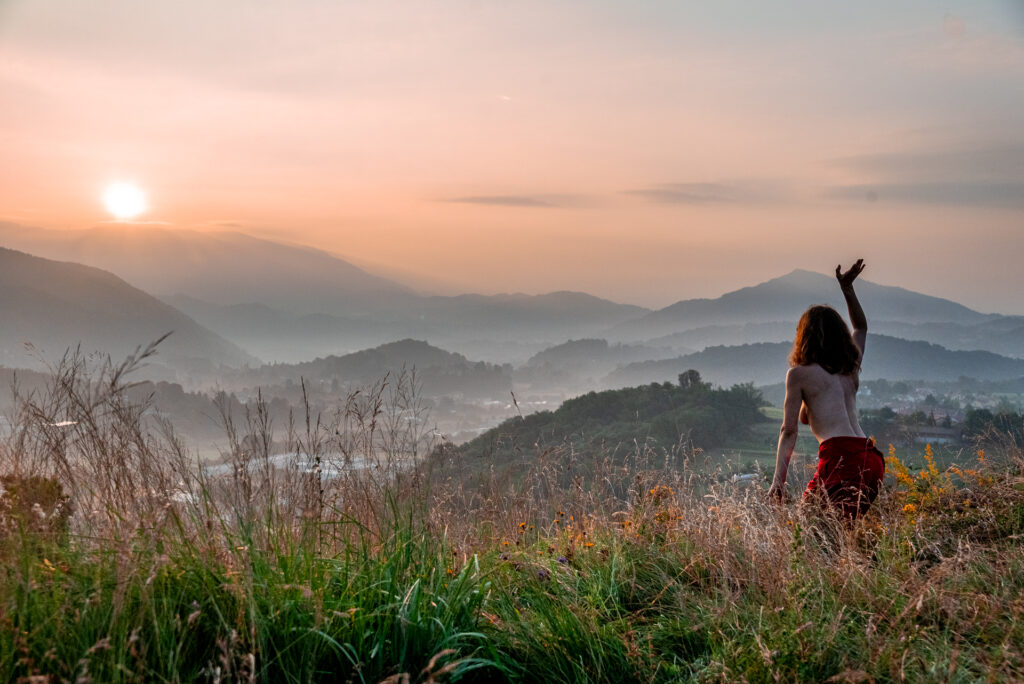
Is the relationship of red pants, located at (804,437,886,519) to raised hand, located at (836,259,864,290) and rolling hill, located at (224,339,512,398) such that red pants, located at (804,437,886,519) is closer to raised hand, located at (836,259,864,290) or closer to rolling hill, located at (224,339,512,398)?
raised hand, located at (836,259,864,290)

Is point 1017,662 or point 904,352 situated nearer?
point 1017,662

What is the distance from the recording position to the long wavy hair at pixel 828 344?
4707mm

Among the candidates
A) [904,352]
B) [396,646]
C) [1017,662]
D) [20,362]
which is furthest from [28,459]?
[904,352]

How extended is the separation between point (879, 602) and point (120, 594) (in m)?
2.94

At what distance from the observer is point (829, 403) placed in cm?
468

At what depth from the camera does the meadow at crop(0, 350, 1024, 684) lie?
2150 millimetres

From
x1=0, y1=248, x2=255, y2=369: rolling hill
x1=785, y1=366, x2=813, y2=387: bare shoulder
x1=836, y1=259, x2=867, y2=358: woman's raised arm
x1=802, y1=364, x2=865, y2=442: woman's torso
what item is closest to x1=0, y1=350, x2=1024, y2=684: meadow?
x1=802, y1=364, x2=865, y2=442: woman's torso

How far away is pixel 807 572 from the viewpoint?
338 centimetres

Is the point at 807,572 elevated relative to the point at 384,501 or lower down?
lower down

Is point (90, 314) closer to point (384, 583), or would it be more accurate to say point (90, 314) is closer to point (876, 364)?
point (876, 364)

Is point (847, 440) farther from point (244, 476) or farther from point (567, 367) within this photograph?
point (567, 367)

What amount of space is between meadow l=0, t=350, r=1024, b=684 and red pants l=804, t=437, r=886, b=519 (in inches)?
11.2

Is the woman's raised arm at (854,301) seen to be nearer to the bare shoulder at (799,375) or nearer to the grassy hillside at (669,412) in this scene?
the bare shoulder at (799,375)

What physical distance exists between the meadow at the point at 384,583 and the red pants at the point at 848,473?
→ 0.93 ft
